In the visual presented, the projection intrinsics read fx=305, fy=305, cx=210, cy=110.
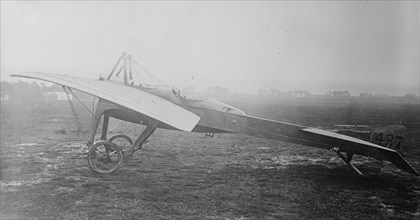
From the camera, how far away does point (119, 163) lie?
7434mm

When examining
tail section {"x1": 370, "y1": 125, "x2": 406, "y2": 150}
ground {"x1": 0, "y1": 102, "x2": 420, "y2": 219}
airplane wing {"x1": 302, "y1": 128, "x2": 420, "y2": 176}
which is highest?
tail section {"x1": 370, "y1": 125, "x2": 406, "y2": 150}

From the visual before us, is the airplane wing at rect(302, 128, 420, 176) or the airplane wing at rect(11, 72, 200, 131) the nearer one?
the airplane wing at rect(11, 72, 200, 131)

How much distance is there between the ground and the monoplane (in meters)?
0.66

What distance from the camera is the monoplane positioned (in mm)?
6777

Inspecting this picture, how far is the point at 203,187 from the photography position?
664 cm

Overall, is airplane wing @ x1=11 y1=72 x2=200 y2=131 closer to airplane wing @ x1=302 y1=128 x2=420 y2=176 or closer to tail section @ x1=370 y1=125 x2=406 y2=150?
airplane wing @ x1=302 y1=128 x2=420 y2=176

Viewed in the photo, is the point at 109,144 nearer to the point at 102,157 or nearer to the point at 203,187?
the point at 102,157

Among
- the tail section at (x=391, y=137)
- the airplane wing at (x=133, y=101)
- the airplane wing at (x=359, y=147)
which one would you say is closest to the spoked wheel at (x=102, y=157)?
the airplane wing at (x=133, y=101)

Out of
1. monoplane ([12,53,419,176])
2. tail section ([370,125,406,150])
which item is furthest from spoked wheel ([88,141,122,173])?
tail section ([370,125,406,150])

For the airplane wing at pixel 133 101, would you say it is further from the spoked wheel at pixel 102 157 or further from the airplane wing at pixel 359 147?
the airplane wing at pixel 359 147

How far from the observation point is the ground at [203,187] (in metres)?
5.22

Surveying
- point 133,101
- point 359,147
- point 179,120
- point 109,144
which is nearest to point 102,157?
point 109,144

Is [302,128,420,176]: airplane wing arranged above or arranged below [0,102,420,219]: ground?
above

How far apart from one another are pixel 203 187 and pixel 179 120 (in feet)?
5.28
